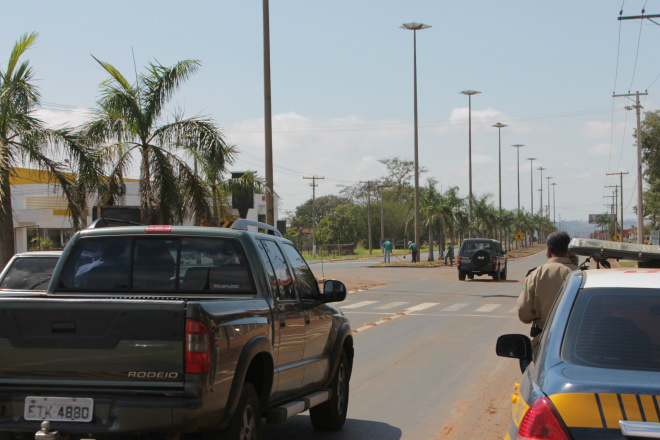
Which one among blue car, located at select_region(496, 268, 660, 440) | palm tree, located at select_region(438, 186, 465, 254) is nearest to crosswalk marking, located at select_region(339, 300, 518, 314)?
blue car, located at select_region(496, 268, 660, 440)

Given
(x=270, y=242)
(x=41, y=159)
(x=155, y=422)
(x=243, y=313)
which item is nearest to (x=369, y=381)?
(x=270, y=242)

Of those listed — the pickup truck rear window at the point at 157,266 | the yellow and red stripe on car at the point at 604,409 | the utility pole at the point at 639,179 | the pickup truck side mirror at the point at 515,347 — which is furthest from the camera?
the utility pole at the point at 639,179

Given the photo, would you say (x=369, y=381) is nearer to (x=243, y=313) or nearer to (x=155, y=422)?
(x=243, y=313)

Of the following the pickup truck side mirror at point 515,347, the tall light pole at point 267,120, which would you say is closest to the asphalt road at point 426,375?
the pickup truck side mirror at point 515,347

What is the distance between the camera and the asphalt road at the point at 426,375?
753 centimetres

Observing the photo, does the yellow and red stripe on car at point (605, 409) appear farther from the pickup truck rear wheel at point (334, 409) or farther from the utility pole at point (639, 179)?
the utility pole at point (639, 179)

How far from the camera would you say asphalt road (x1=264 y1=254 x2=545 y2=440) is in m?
7.53

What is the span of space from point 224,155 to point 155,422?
51.7 feet

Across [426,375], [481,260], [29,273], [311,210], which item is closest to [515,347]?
[426,375]

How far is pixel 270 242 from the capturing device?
264 inches

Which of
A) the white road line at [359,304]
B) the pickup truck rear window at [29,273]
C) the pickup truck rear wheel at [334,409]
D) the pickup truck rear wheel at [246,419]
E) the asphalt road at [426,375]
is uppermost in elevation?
the pickup truck rear window at [29,273]

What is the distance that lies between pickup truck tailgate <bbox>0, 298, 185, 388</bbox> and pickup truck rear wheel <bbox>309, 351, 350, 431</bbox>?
2951 millimetres

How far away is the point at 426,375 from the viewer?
10.4 m

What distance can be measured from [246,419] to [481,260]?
29.4 metres
